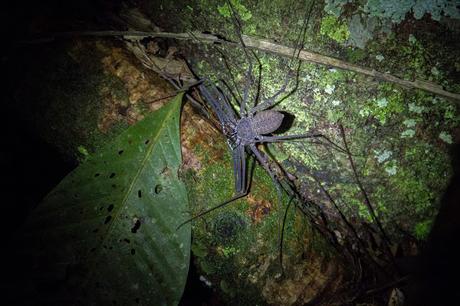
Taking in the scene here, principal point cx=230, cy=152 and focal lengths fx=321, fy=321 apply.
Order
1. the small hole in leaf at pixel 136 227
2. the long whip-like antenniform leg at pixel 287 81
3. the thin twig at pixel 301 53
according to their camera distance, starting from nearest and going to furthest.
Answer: the small hole in leaf at pixel 136 227 < the thin twig at pixel 301 53 < the long whip-like antenniform leg at pixel 287 81

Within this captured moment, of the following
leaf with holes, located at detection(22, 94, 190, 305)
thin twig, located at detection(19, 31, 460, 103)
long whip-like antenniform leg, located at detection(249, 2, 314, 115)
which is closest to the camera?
leaf with holes, located at detection(22, 94, 190, 305)

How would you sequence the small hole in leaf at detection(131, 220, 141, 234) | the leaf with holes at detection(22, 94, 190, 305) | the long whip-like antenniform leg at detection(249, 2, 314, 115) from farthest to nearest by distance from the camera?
the long whip-like antenniform leg at detection(249, 2, 314, 115) < the small hole in leaf at detection(131, 220, 141, 234) < the leaf with holes at detection(22, 94, 190, 305)

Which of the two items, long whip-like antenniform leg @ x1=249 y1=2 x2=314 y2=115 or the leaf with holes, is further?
long whip-like antenniform leg @ x1=249 y1=2 x2=314 y2=115

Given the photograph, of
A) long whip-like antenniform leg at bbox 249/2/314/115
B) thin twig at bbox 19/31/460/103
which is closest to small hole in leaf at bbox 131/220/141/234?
thin twig at bbox 19/31/460/103

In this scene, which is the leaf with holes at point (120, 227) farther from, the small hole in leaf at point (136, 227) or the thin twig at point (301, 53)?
the thin twig at point (301, 53)

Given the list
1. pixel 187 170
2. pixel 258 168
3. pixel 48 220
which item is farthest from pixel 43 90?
pixel 258 168

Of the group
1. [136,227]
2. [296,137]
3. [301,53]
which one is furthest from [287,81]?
[136,227]

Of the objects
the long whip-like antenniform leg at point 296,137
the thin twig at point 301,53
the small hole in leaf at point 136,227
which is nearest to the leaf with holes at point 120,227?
the small hole in leaf at point 136,227

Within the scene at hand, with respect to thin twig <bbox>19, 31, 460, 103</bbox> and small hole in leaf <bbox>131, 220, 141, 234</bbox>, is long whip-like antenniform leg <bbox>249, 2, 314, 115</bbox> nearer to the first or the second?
thin twig <bbox>19, 31, 460, 103</bbox>

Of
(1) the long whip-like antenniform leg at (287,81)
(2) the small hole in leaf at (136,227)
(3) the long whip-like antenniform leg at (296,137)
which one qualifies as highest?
(1) the long whip-like antenniform leg at (287,81)
